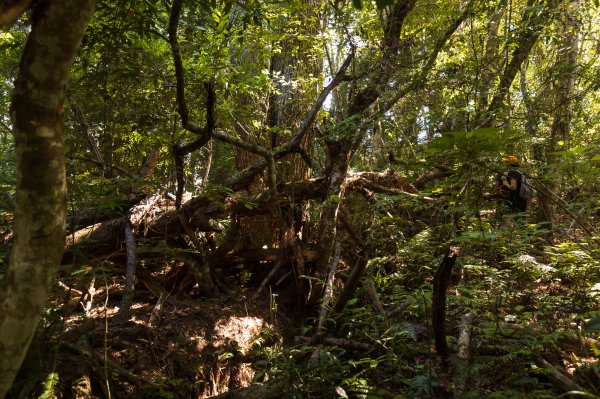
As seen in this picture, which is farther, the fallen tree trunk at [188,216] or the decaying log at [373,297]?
the fallen tree trunk at [188,216]

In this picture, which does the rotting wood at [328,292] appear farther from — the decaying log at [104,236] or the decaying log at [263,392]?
the decaying log at [104,236]

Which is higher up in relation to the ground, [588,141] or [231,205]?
[588,141]

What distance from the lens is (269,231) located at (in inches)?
296

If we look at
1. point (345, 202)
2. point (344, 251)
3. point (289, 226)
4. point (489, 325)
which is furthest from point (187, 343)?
point (345, 202)

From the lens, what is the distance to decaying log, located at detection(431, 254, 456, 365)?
11.0 feet

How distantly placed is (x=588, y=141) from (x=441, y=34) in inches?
207

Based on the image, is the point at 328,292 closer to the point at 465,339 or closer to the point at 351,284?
the point at 351,284

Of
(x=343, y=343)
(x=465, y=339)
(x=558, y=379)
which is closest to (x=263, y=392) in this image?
(x=343, y=343)

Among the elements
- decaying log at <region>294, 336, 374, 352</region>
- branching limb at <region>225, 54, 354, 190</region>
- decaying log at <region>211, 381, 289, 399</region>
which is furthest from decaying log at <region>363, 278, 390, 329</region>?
branching limb at <region>225, 54, 354, 190</region>

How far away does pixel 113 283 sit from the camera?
20.1 ft

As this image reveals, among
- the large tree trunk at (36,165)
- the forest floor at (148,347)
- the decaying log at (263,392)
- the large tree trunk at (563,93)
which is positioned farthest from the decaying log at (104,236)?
the large tree trunk at (563,93)

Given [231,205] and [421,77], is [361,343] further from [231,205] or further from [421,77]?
[421,77]

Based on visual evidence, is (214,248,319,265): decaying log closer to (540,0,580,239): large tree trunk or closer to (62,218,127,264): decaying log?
(62,218,127,264): decaying log

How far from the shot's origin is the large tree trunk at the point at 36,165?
198 centimetres
